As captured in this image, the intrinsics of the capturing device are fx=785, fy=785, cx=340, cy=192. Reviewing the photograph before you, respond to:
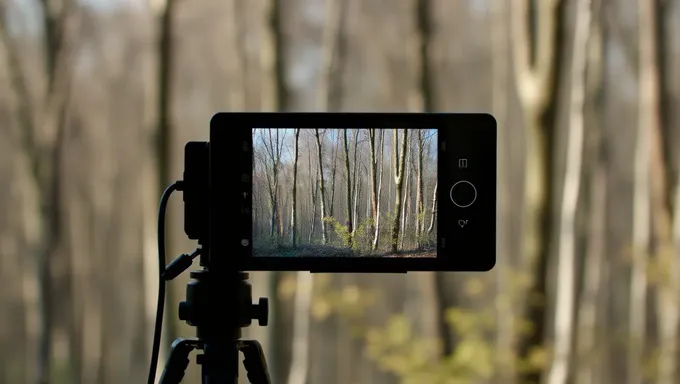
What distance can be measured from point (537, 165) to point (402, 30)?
8.39ft

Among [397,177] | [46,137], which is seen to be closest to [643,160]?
[46,137]

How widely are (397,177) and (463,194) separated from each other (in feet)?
0.63

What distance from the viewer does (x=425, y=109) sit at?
11.8 ft

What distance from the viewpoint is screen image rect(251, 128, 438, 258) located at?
42.2 inches

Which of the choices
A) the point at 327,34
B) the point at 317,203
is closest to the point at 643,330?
the point at 327,34

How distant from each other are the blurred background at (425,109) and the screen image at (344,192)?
1692mm

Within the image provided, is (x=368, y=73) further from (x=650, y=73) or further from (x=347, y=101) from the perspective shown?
(x=650, y=73)

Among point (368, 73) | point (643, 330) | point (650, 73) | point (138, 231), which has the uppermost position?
point (368, 73)

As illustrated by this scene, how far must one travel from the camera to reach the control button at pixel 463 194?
1.09 m

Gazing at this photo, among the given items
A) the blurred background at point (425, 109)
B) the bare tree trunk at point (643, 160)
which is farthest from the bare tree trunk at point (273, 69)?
the bare tree trunk at point (643, 160)

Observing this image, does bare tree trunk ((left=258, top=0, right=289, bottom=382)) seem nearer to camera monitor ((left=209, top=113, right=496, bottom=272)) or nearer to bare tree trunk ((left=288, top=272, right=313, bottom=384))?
bare tree trunk ((left=288, top=272, right=313, bottom=384))

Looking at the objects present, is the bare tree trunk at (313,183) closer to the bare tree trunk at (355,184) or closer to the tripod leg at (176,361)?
the bare tree trunk at (355,184)

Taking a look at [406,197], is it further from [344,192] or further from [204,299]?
[204,299]

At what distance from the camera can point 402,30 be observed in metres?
5.18
